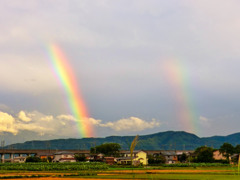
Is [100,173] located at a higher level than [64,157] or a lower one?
lower

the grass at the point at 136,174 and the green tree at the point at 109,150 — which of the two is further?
the green tree at the point at 109,150

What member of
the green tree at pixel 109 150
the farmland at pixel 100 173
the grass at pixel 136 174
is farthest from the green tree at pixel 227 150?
the grass at pixel 136 174

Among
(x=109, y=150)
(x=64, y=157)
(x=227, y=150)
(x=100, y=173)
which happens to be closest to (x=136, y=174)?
(x=100, y=173)

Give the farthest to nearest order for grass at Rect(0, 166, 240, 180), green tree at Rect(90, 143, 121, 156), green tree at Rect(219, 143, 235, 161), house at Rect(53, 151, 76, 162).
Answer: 1. green tree at Rect(90, 143, 121, 156)
2. house at Rect(53, 151, 76, 162)
3. green tree at Rect(219, 143, 235, 161)
4. grass at Rect(0, 166, 240, 180)

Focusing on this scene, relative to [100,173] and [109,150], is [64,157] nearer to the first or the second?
[109,150]

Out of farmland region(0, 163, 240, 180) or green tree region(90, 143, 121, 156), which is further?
green tree region(90, 143, 121, 156)

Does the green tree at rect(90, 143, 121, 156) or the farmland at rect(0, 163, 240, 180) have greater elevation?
the green tree at rect(90, 143, 121, 156)

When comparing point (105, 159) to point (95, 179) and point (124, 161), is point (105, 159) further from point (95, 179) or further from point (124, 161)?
point (95, 179)

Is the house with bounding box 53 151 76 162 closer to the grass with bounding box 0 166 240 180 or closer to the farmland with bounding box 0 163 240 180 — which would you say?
the farmland with bounding box 0 163 240 180

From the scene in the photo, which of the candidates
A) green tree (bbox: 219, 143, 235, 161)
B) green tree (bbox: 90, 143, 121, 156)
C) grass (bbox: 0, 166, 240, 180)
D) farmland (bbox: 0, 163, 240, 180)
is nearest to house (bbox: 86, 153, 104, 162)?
green tree (bbox: 90, 143, 121, 156)

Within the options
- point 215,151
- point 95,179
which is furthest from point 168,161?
point 95,179

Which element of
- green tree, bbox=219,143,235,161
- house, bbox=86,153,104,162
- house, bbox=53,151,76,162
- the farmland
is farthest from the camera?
house, bbox=86,153,104,162

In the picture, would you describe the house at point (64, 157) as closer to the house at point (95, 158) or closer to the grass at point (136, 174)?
the house at point (95, 158)

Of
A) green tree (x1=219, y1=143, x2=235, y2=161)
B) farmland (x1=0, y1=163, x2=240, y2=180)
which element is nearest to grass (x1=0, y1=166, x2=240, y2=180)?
farmland (x1=0, y1=163, x2=240, y2=180)
